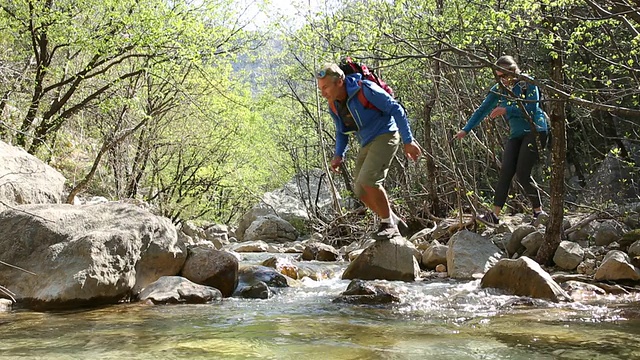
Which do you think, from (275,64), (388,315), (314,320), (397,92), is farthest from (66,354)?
(275,64)

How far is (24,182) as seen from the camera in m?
7.14

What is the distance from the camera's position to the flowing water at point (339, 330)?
3305mm

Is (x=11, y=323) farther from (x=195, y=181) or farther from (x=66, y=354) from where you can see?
(x=195, y=181)

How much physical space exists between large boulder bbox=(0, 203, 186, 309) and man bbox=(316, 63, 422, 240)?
7.70ft

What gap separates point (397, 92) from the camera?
1279 cm

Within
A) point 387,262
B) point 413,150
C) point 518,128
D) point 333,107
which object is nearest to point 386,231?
point 387,262

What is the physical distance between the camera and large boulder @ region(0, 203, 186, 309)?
551 centimetres

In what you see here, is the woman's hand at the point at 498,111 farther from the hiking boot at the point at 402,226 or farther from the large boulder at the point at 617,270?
the large boulder at the point at 617,270

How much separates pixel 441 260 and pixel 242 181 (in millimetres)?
12713

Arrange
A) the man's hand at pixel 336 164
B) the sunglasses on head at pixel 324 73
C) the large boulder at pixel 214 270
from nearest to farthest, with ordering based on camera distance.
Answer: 1. the sunglasses on head at pixel 324 73
2. the man's hand at pixel 336 164
3. the large boulder at pixel 214 270

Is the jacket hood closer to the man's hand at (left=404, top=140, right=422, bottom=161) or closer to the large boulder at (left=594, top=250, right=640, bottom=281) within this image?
the man's hand at (left=404, top=140, right=422, bottom=161)

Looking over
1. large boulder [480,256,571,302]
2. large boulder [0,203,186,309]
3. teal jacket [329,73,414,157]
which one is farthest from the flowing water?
teal jacket [329,73,414,157]

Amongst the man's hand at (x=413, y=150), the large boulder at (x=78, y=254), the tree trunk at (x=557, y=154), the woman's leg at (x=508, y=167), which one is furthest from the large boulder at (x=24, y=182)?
the tree trunk at (x=557, y=154)

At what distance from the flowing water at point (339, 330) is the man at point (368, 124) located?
127 cm
